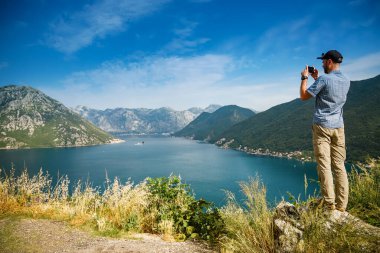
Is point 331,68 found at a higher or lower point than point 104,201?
higher

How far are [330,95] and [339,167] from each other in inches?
55.8

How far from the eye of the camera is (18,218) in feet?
19.3

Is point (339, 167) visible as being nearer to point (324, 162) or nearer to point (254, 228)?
point (324, 162)

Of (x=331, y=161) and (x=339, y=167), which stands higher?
(x=331, y=161)

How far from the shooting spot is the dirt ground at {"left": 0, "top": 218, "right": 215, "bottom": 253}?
14.5ft

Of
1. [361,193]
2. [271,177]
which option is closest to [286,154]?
[271,177]

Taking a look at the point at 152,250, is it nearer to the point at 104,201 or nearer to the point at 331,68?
the point at 104,201

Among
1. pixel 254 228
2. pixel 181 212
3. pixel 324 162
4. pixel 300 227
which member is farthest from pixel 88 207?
pixel 324 162

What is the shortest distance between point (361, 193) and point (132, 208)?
223 inches

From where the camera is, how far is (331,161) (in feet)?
15.5

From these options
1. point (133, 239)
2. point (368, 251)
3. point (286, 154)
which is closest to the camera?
point (368, 251)

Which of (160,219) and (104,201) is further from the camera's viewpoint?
(104,201)

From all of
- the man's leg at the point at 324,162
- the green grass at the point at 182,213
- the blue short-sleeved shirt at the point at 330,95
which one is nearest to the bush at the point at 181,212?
the green grass at the point at 182,213

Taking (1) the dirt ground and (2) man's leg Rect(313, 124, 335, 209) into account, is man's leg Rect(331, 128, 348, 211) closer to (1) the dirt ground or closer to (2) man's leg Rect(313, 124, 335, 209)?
(2) man's leg Rect(313, 124, 335, 209)
